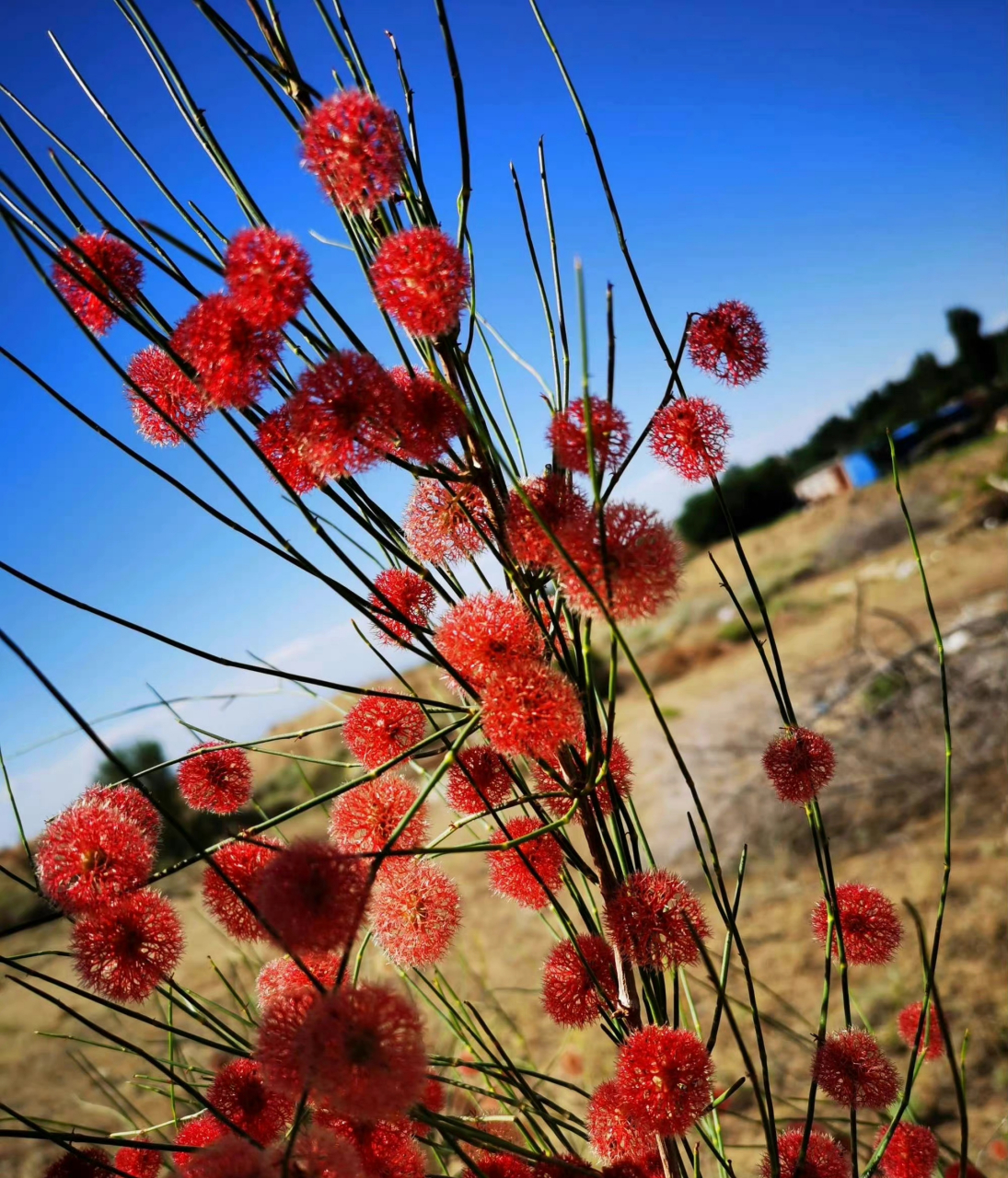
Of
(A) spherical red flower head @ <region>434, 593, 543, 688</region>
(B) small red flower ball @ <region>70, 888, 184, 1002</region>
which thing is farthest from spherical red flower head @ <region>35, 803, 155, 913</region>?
(A) spherical red flower head @ <region>434, 593, 543, 688</region>

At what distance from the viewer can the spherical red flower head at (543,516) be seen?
0.90 feet

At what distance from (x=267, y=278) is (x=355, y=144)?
62mm

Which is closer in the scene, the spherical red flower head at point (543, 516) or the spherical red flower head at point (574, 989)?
the spherical red flower head at point (543, 516)

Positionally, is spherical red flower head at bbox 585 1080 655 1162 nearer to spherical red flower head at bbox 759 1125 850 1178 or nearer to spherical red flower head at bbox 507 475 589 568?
spherical red flower head at bbox 759 1125 850 1178

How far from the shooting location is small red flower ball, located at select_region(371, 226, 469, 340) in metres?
0.28

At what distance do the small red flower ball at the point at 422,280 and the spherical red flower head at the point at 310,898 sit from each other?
0.18 meters

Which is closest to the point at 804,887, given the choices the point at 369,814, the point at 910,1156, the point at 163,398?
the point at 910,1156

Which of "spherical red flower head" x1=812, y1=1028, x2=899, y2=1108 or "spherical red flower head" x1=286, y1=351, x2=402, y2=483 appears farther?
"spherical red flower head" x1=812, y1=1028, x2=899, y2=1108

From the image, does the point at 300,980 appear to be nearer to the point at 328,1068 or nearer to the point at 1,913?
the point at 328,1068

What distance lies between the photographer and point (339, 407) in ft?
0.88

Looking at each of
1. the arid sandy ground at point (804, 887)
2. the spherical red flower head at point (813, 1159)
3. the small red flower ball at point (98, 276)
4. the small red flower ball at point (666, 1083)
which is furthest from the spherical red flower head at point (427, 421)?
the arid sandy ground at point (804, 887)

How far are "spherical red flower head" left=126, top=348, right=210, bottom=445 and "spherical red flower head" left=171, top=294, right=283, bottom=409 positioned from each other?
1.3 inches

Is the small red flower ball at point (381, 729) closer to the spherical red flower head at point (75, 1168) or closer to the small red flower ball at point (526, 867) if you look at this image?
the small red flower ball at point (526, 867)

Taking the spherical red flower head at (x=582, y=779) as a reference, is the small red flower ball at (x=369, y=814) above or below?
above
